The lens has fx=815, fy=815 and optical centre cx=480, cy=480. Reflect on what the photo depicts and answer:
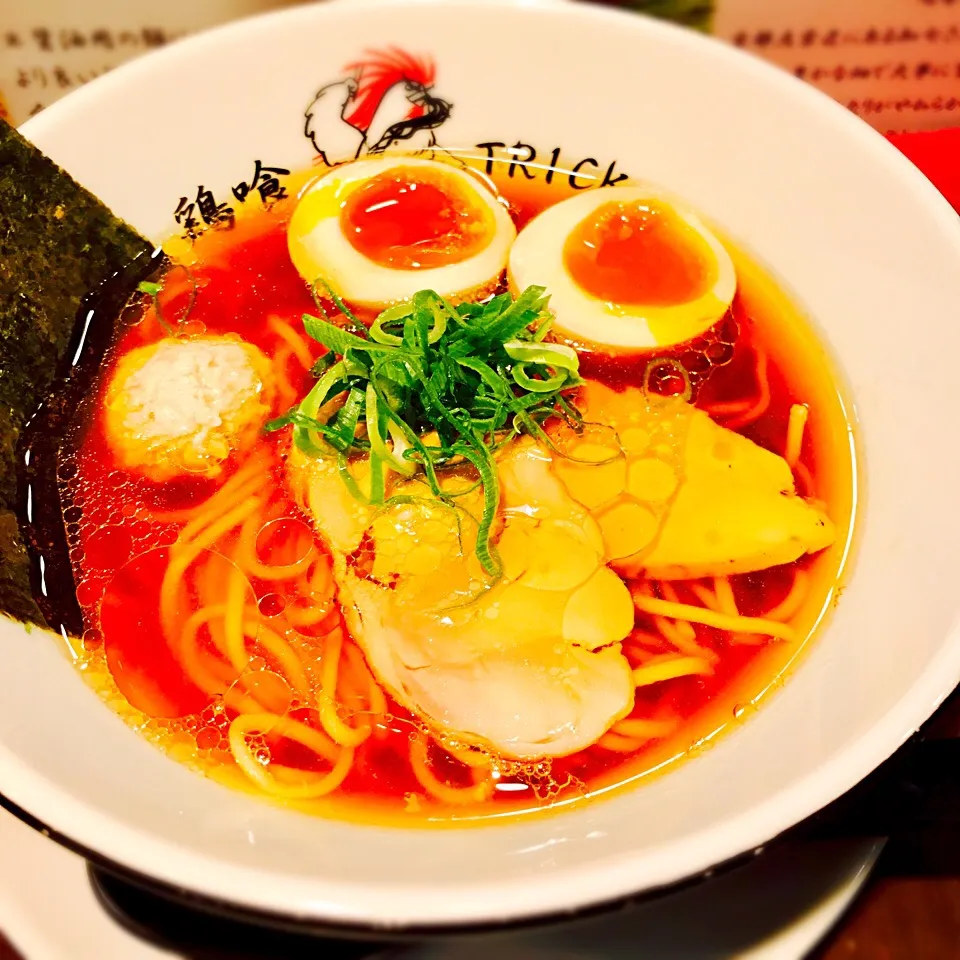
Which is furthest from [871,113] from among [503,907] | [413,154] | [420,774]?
[503,907]

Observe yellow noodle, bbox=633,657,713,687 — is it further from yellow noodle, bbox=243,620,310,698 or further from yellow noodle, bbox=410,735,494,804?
yellow noodle, bbox=243,620,310,698

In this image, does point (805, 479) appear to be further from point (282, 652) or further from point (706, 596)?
point (282, 652)

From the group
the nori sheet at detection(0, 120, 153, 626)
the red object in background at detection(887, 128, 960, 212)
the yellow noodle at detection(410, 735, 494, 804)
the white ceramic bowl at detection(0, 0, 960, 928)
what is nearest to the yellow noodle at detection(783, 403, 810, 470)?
the white ceramic bowl at detection(0, 0, 960, 928)

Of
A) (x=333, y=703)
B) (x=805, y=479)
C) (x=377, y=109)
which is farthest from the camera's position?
(x=377, y=109)

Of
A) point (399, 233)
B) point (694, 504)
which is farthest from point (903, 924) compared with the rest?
point (399, 233)

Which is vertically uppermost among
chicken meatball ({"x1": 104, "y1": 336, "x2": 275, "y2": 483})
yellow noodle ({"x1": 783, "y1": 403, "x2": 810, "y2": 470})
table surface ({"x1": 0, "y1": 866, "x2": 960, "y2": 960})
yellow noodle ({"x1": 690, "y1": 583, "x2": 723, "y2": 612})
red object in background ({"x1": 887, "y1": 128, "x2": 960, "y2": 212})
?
chicken meatball ({"x1": 104, "y1": 336, "x2": 275, "y2": 483})

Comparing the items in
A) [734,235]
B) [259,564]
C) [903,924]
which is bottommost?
[903,924]
